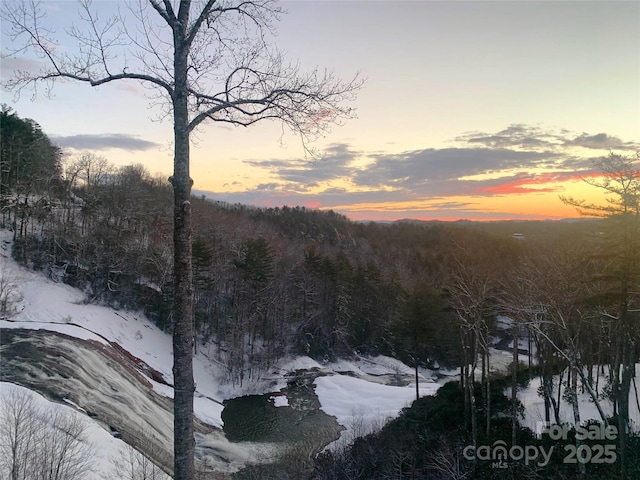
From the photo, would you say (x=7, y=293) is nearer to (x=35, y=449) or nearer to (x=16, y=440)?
(x=16, y=440)

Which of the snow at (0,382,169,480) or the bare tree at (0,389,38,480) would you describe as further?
the snow at (0,382,169,480)

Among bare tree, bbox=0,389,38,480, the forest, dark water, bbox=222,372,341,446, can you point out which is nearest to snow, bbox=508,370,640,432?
the forest

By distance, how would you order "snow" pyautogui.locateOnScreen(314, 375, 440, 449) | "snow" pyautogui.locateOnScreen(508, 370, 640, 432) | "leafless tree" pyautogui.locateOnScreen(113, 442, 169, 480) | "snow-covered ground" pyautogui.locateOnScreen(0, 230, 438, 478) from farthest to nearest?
1. "snow" pyautogui.locateOnScreen(314, 375, 440, 449)
2. "snow-covered ground" pyautogui.locateOnScreen(0, 230, 438, 478)
3. "snow" pyautogui.locateOnScreen(508, 370, 640, 432)
4. "leafless tree" pyautogui.locateOnScreen(113, 442, 169, 480)

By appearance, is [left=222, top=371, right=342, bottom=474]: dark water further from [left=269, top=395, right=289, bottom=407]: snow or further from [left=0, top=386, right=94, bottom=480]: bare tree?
[left=0, top=386, right=94, bottom=480]: bare tree

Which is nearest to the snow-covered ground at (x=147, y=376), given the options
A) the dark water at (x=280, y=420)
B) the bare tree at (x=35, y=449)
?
the dark water at (x=280, y=420)

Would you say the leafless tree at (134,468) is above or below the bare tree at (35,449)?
below

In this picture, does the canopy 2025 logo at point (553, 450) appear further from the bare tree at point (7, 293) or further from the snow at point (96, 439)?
the bare tree at point (7, 293)
